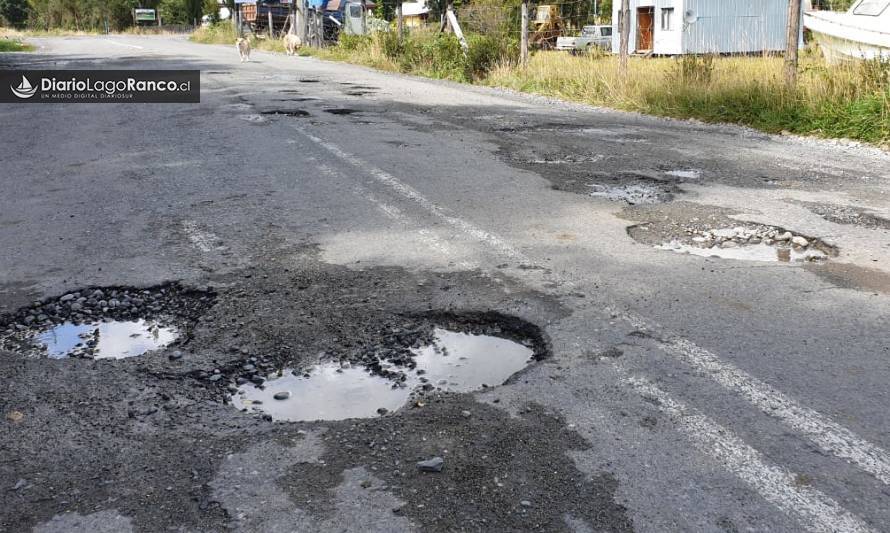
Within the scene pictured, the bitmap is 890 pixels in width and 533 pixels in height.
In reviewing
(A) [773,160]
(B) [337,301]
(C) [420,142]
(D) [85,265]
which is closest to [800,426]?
(B) [337,301]

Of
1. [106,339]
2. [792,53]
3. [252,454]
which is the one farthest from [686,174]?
[252,454]

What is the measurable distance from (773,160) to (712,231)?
3.31 meters

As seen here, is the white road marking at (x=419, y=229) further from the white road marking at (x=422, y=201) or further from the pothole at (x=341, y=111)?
the pothole at (x=341, y=111)

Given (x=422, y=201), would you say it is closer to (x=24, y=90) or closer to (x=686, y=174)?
(x=686, y=174)

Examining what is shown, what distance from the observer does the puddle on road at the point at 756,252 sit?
5.34 m

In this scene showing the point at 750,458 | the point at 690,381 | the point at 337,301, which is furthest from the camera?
the point at 337,301

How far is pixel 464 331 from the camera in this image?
423 cm

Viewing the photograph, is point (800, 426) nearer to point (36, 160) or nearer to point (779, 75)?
point (36, 160)

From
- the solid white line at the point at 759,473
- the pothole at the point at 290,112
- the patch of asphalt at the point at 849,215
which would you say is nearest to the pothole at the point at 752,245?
the patch of asphalt at the point at 849,215

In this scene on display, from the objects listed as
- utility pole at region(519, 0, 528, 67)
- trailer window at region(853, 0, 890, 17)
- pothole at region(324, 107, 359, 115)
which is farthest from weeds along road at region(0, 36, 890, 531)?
utility pole at region(519, 0, 528, 67)

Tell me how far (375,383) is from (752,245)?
3.11 metres

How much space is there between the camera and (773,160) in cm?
877

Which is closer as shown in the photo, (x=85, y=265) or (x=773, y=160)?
(x=85, y=265)

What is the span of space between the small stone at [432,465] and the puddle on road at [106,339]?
67.0 inches
